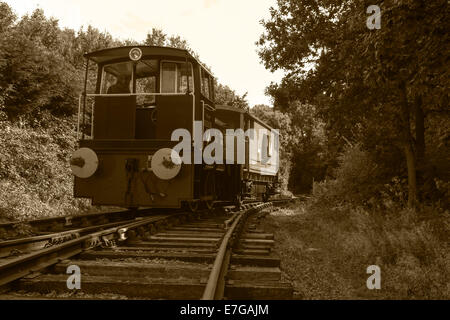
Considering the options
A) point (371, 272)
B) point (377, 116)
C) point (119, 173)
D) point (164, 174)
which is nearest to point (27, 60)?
point (119, 173)

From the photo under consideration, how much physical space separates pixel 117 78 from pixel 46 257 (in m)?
5.32

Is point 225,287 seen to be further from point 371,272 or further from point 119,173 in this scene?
point 119,173

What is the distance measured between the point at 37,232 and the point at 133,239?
1729mm

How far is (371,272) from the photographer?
5184mm

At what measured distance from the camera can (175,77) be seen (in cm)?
902

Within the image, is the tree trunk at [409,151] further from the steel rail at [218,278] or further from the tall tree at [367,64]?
the steel rail at [218,278]

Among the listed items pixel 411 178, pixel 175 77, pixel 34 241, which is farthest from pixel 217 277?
pixel 411 178

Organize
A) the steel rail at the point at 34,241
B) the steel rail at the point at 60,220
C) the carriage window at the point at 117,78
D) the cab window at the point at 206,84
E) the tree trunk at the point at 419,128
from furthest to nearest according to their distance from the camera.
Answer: the tree trunk at the point at 419,128
the cab window at the point at 206,84
the carriage window at the point at 117,78
the steel rail at the point at 60,220
the steel rail at the point at 34,241

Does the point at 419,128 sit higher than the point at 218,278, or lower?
higher

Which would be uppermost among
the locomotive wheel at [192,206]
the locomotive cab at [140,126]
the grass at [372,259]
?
the locomotive cab at [140,126]

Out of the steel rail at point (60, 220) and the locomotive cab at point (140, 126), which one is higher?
the locomotive cab at point (140, 126)

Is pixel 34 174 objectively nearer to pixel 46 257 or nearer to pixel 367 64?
pixel 46 257

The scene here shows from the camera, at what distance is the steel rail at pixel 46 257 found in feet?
13.4

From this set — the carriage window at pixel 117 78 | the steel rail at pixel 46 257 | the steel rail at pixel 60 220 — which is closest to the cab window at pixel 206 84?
the carriage window at pixel 117 78
